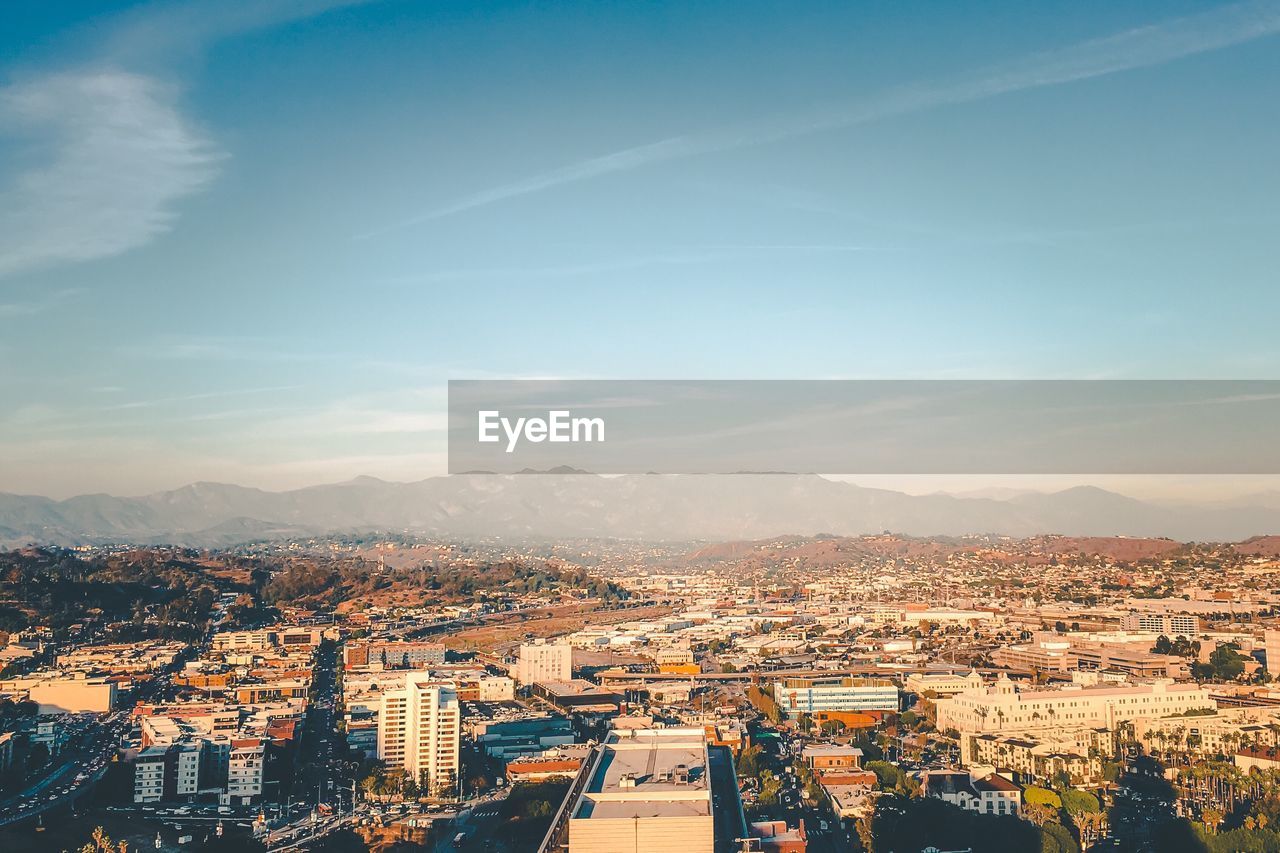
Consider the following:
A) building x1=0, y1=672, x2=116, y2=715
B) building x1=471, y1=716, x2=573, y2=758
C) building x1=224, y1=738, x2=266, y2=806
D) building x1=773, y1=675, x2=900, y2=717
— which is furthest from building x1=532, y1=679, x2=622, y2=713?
building x1=0, y1=672, x2=116, y2=715

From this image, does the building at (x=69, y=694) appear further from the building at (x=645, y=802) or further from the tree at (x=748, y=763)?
the building at (x=645, y=802)

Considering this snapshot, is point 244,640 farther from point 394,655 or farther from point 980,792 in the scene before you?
point 980,792

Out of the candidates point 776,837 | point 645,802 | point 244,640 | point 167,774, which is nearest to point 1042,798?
point 776,837

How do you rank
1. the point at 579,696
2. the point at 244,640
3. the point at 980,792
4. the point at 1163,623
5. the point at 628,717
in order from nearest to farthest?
the point at 980,792 < the point at 628,717 < the point at 579,696 < the point at 244,640 < the point at 1163,623

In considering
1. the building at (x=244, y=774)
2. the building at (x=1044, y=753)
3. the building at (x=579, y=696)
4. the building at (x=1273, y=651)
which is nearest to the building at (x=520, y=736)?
the building at (x=579, y=696)

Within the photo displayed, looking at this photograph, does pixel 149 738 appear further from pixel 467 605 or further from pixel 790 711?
pixel 467 605

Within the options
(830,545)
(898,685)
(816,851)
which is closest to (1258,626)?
(898,685)
